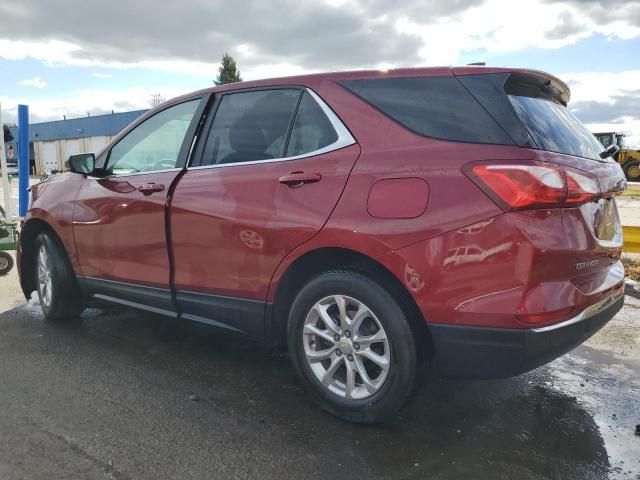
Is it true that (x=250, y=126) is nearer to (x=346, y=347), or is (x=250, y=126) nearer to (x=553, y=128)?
(x=346, y=347)

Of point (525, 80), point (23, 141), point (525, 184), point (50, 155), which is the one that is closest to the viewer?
point (525, 184)

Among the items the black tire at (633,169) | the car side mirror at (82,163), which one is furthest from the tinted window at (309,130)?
the black tire at (633,169)

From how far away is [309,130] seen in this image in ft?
9.64

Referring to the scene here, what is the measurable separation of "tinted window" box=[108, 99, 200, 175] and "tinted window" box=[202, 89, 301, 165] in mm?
301

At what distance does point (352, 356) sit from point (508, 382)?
1245 millimetres

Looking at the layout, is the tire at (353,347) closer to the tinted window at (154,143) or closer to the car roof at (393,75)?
the car roof at (393,75)

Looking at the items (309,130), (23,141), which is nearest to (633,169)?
(23,141)

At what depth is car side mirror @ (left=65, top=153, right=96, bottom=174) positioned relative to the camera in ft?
13.5

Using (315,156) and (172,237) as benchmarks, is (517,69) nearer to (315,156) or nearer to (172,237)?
(315,156)

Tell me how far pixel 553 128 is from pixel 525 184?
517 mm

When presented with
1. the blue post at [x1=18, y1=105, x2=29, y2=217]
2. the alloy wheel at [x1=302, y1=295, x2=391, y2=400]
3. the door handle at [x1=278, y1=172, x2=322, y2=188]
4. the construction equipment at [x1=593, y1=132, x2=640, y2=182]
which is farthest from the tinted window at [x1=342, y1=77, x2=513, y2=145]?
the construction equipment at [x1=593, y1=132, x2=640, y2=182]

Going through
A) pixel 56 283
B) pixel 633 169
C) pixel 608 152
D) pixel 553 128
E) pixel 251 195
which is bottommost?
pixel 56 283

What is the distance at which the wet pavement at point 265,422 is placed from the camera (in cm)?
244

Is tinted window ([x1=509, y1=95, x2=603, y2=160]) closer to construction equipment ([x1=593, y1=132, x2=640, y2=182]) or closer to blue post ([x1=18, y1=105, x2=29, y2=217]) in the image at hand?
blue post ([x1=18, y1=105, x2=29, y2=217])
